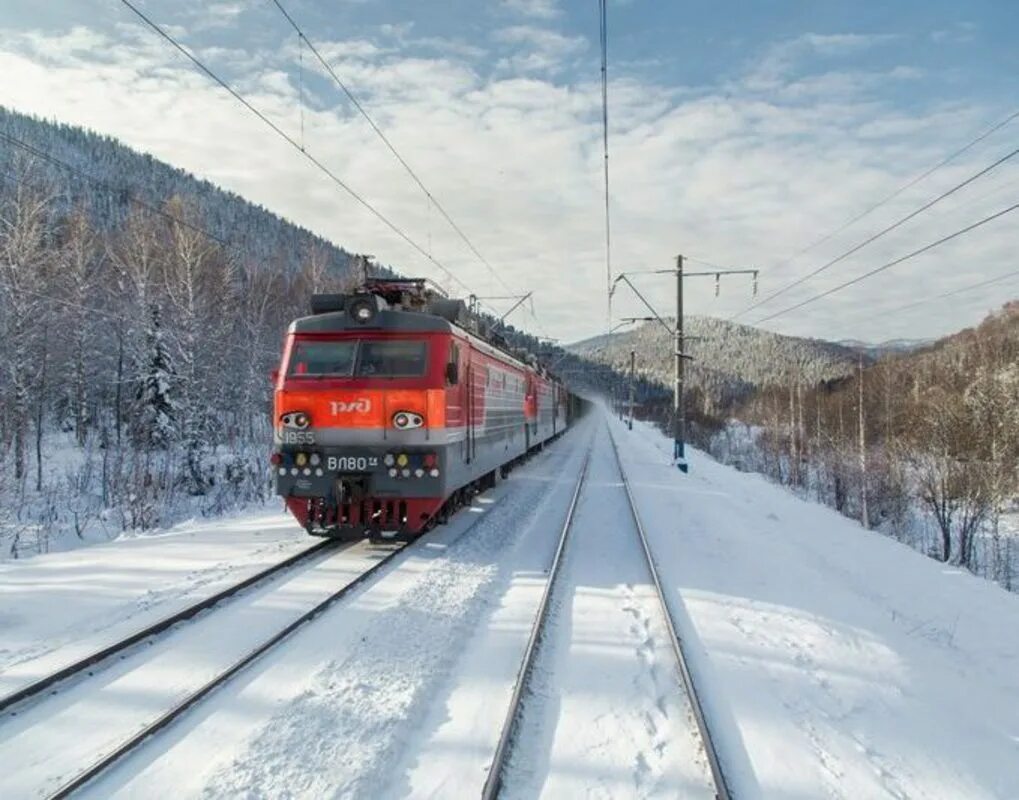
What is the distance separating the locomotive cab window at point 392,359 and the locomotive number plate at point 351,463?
1.20m

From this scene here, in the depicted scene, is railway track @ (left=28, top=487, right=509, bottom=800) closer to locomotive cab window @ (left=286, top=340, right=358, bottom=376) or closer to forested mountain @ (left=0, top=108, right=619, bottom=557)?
locomotive cab window @ (left=286, top=340, right=358, bottom=376)

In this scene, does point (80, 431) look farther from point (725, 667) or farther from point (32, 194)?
point (725, 667)

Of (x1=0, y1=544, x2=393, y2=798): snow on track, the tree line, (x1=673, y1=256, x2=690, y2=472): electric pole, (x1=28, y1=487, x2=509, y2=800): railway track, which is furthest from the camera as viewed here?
(x1=673, y1=256, x2=690, y2=472): electric pole

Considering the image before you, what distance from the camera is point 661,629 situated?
21.5 ft

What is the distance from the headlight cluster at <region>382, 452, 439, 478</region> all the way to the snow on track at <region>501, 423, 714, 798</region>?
234 cm

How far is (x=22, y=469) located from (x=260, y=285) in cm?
2259

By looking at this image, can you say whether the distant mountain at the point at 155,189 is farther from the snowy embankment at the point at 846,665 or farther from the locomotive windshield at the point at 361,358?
the snowy embankment at the point at 846,665

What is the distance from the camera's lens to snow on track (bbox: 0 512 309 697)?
5.72m

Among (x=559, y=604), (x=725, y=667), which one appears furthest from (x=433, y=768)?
(x=559, y=604)

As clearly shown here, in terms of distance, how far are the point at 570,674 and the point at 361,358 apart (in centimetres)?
577

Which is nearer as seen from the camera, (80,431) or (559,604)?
(559,604)

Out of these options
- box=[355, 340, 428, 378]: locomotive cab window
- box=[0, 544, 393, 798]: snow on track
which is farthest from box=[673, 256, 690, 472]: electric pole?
box=[0, 544, 393, 798]: snow on track

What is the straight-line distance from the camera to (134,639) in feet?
19.0

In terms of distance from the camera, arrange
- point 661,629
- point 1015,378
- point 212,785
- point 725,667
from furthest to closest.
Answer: point 1015,378
point 661,629
point 725,667
point 212,785
